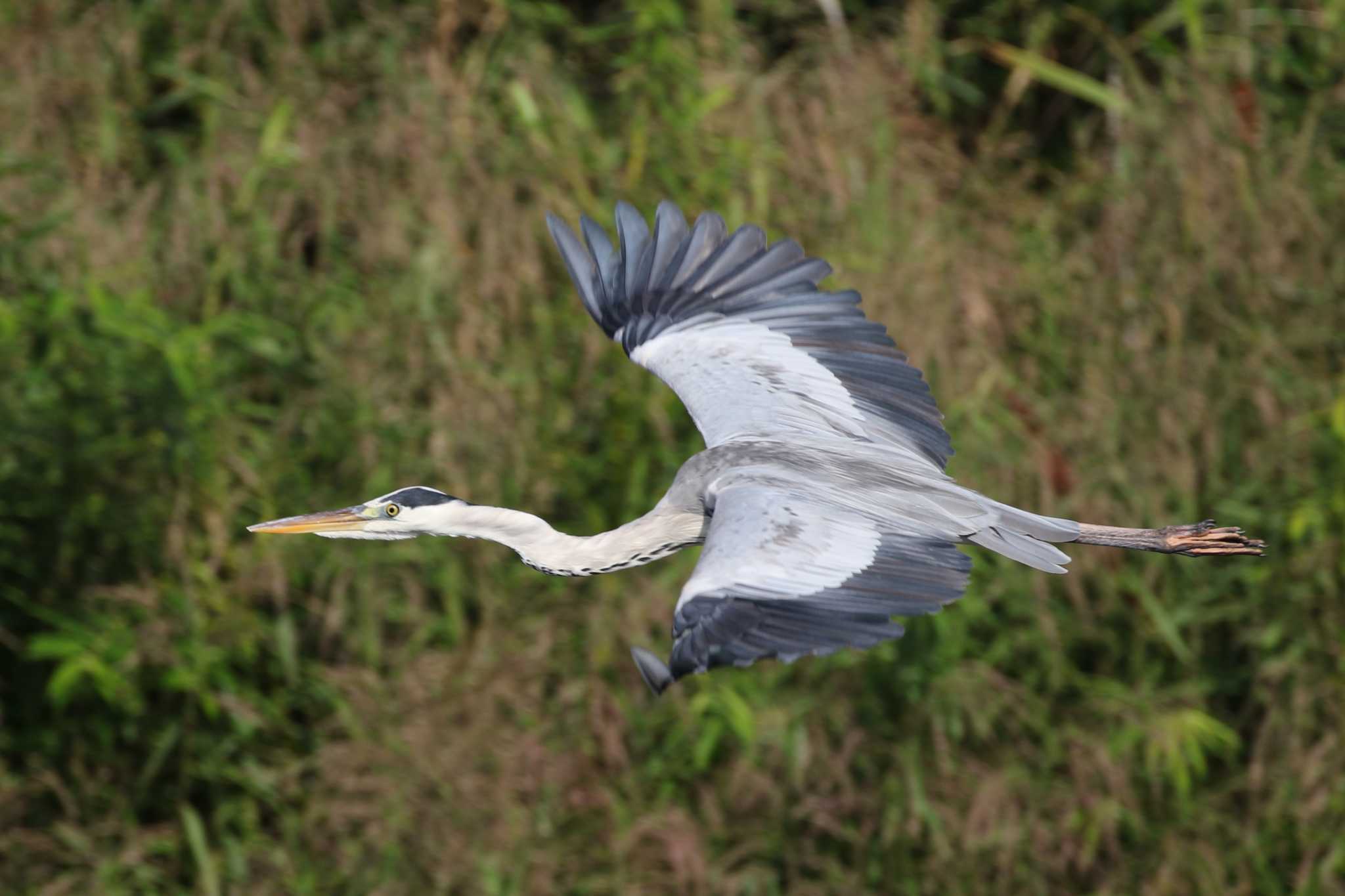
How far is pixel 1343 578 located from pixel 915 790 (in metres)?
1.63

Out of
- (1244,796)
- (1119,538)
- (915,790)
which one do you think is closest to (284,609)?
(915,790)

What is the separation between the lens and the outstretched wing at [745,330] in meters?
4.98

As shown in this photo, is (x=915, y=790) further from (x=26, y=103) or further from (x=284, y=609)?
(x=26, y=103)

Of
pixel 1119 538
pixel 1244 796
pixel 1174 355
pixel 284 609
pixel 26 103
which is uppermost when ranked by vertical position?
pixel 26 103

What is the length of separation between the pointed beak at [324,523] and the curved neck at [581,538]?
8.8 inches

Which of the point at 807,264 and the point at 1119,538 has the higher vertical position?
the point at 807,264

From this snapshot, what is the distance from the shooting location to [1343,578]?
6.34 meters

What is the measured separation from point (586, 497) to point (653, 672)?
9.50 feet

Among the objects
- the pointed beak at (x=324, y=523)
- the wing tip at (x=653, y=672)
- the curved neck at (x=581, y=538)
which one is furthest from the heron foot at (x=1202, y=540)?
the pointed beak at (x=324, y=523)

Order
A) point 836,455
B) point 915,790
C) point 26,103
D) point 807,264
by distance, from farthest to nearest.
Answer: point 26,103 → point 915,790 → point 807,264 → point 836,455

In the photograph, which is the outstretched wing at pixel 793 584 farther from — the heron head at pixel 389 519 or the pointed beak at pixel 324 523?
the pointed beak at pixel 324 523

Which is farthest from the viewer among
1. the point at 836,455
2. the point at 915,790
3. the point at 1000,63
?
the point at 1000,63

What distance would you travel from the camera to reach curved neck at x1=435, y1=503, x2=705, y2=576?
4.63 meters

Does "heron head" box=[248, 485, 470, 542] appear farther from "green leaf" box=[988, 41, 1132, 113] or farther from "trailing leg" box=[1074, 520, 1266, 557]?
"green leaf" box=[988, 41, 1132, 113]
